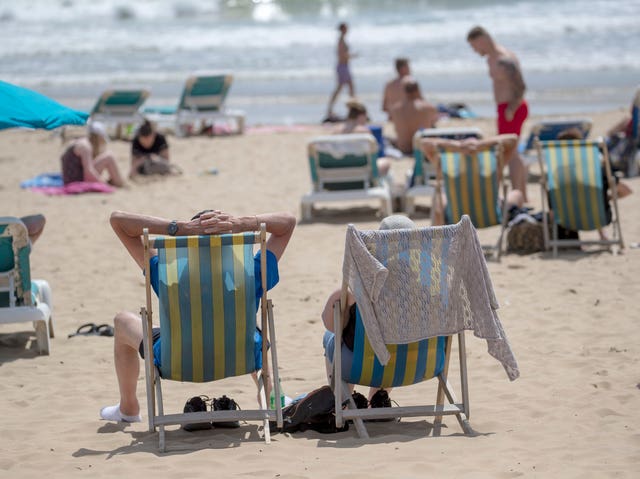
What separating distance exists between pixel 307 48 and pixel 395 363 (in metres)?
26.3

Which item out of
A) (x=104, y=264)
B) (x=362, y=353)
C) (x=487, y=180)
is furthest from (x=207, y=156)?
(x=362, y=353)

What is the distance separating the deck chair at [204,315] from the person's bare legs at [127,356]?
8.7 inches

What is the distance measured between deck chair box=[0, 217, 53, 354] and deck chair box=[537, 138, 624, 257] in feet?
11.3

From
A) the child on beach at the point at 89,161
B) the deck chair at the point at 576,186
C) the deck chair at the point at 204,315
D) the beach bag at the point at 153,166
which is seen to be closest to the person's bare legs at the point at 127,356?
the deck chair at the point at 204,315

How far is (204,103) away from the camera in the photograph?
45.5 ft

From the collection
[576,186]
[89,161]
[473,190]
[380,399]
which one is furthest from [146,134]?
[380,399]

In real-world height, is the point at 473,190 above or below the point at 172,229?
below

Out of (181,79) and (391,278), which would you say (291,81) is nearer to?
(181,79)

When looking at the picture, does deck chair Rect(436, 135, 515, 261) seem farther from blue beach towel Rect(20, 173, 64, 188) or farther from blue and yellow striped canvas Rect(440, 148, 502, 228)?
blue beach towel Rect(20, 173, 64, 188)

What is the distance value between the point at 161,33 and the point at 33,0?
787 centimetres

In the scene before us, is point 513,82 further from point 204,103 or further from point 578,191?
point 204,103

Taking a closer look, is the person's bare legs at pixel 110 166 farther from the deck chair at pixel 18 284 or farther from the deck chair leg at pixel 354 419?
the deck chair leg at pixel 354 419

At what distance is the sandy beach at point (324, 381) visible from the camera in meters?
3.47

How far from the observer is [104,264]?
289 inches
